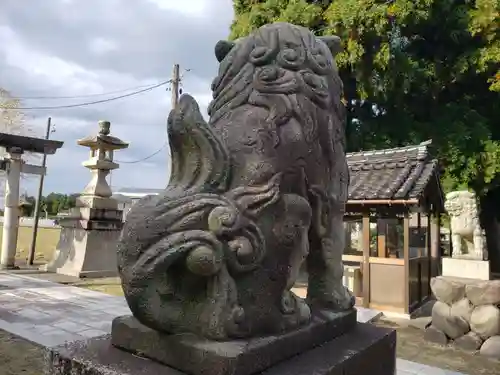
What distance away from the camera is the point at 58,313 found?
6.25 meters

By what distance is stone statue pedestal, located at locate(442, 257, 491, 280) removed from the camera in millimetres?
6414

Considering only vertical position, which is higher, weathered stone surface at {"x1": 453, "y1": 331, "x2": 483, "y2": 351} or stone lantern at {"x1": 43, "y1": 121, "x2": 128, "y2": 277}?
stone lantern at {"x1": 43, "y1": 121, "x2": 128, "y2": 277}

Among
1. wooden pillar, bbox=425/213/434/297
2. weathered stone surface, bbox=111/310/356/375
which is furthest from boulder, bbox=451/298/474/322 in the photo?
weathered stone surface, bbox=111/310/356/375

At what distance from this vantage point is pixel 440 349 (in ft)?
19.2

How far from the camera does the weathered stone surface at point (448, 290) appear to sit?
6234mm

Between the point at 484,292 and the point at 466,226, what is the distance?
3.88ft

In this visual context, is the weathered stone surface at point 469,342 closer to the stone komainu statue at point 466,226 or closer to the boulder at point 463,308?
the boulder at point 463,308

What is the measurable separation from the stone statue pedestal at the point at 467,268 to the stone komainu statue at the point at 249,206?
5.01 m

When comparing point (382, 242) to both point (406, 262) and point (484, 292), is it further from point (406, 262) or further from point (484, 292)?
point (484, 292)

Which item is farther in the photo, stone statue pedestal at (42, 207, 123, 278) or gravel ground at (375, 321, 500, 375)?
stone statue pedestal at (42, 207, 123, 278)

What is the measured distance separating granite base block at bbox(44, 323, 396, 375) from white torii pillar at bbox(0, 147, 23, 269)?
407 inches

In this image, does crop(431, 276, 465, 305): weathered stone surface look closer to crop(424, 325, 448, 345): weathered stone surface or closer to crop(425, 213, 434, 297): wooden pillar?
crop(424, 325, 448, 345): weathered stone surface

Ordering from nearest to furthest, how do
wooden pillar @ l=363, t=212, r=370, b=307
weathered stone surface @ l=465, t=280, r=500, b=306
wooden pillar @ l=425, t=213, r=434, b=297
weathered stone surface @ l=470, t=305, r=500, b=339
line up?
weathered stone surface @ l=470, t=305, r=500, b=339
weathered stone surface @ l=465, t=280, r=500, b=306
wooden pillar @ l=363, t=212, r=370, b=307
wooden pillar @ l=425, t=213, r=434, b=297

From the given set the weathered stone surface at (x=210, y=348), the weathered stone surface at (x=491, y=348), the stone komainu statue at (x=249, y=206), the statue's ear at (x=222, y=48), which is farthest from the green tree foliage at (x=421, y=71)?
the weathered stone surface at (x=210, y=348)
